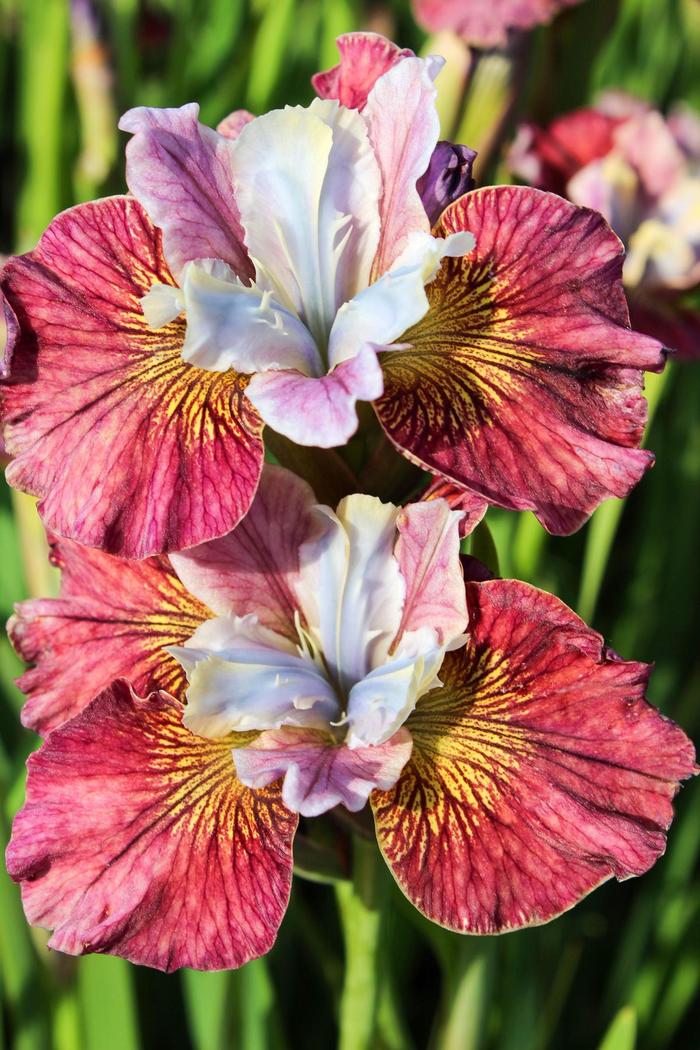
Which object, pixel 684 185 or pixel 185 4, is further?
pixel 185 4

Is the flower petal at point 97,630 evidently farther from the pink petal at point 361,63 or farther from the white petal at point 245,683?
the pink petal at point 361,63

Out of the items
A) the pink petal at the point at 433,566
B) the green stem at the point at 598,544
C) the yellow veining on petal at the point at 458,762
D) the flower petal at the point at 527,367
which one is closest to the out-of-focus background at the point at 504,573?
the green stem at the point at 598,544

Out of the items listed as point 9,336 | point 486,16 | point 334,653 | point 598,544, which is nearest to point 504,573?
point 598,544

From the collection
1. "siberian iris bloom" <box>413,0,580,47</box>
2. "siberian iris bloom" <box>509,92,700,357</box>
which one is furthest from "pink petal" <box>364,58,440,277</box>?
"siberian iris bloom" <box>413,0,580,47</box>

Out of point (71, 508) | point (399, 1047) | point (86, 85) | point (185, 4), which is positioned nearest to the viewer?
point (71, 508)

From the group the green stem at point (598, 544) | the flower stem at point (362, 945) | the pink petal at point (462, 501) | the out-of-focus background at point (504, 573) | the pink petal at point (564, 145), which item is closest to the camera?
the pink petal at point (462, 501)

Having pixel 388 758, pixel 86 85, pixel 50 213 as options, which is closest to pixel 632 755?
pixel 388 758

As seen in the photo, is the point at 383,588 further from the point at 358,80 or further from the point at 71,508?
the point at 358,80
